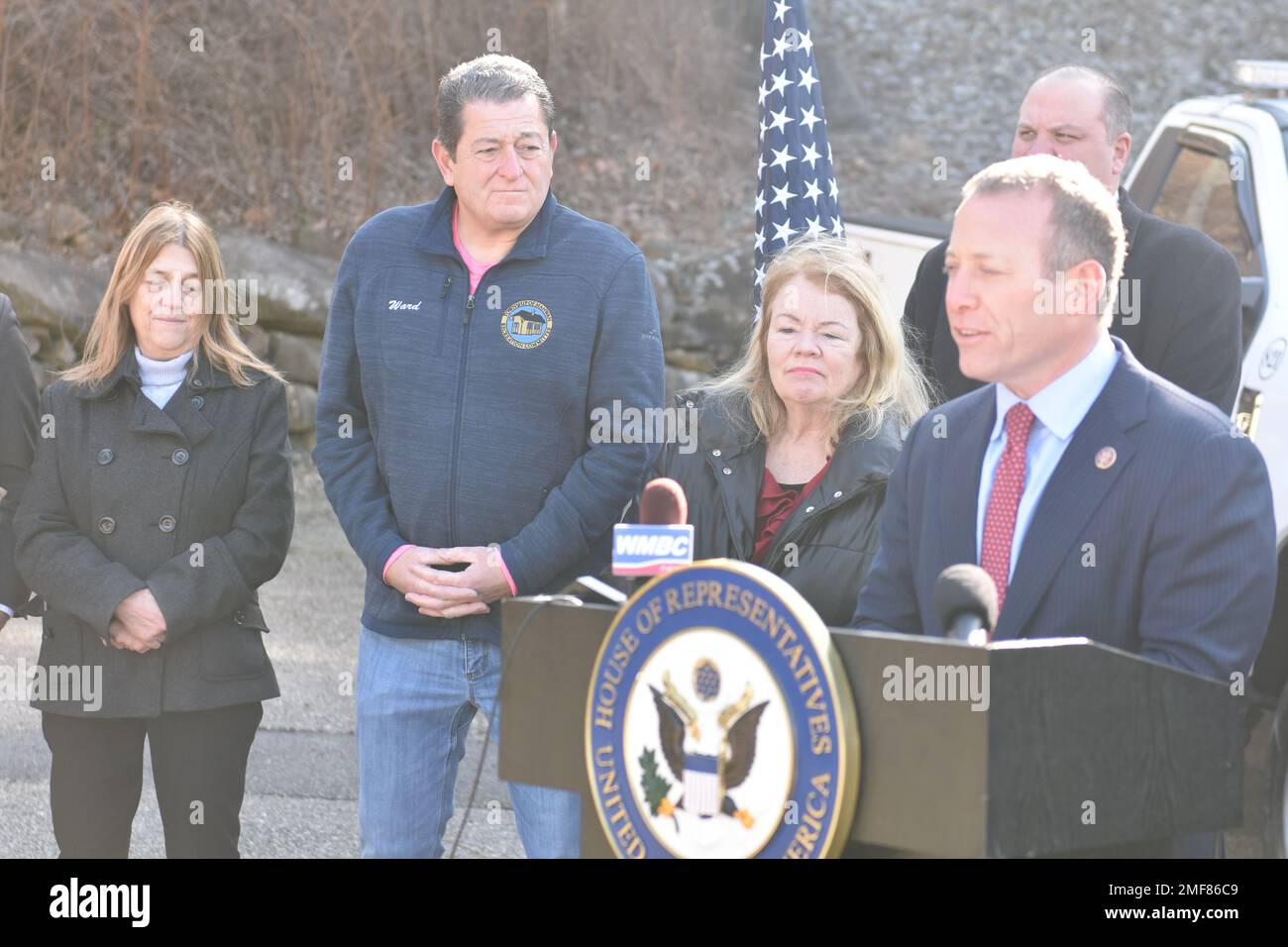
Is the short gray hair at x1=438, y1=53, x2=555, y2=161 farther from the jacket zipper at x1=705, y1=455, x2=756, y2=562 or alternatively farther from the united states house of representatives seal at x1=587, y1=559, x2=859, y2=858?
the united states house of representatives seal at x1=587, y1=559, x2=859, y2=858

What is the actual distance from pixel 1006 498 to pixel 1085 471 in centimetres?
16

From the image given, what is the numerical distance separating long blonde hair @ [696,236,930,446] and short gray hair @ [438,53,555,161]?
2.34 feet

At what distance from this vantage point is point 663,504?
8.71 ft

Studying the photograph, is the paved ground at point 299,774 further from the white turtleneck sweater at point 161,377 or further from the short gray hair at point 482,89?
the short gray hair at point 482,89

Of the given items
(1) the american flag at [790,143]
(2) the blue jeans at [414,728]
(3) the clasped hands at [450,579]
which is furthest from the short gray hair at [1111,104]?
(2) the blue jeans at [414,728]

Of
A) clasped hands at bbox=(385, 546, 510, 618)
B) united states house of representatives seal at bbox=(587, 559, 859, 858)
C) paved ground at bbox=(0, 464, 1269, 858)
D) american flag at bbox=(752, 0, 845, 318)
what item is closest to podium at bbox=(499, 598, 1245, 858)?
united states house of representatives seal at bbox=(587, 559, 859, 858)

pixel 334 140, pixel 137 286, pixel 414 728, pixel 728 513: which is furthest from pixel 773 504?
pixel 334 140

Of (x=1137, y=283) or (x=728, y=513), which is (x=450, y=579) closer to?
(x=728, y=513)

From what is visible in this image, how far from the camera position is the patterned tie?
2.78 metres

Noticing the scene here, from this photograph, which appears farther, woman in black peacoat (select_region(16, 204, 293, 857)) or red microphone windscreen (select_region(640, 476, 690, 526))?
woman in black peacoat (select_region(16, 204, 293, 857))

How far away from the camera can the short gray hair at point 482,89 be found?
13.1 ft

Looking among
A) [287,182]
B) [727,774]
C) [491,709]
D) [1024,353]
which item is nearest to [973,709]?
[727,774]

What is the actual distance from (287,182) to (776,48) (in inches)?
282

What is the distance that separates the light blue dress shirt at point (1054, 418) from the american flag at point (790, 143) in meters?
3.59
